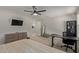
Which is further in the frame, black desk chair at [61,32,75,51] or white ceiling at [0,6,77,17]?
black desk chair at [61,32,75,51]

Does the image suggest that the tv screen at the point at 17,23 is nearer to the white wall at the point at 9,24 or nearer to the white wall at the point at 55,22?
the white wall at the point at 9,24

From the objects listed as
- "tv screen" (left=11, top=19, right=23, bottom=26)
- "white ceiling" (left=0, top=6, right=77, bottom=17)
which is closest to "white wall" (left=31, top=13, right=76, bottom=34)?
"white ceiling" (left=0, top=6, right=77, bottom=17)

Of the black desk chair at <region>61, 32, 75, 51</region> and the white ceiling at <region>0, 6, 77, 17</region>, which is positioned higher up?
the white ceiling at <region>0, 6, 77, 17</region>

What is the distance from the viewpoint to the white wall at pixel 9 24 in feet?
5.23

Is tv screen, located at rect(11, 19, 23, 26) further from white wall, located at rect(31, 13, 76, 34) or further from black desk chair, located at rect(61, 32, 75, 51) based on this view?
black desk chair, located at rect(61, 32, 75, 51)

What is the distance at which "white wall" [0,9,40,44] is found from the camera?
5.23ft

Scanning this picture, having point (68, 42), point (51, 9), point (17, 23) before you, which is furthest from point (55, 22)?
point (17, 23)

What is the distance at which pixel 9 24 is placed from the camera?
1.68 m

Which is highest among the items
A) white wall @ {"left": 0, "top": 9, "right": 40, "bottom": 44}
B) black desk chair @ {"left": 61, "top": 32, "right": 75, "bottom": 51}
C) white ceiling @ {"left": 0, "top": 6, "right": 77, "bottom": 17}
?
white ceiling @ {"left": 0, "top": 6, "right": 77, "bottom": 17}

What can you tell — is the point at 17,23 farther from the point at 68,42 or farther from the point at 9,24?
the point at 68,42

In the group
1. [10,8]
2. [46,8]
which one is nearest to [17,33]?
[10,8]

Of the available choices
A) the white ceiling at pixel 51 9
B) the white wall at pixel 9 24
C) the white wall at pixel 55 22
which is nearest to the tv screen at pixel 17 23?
→ the white wall at pixel 9 24

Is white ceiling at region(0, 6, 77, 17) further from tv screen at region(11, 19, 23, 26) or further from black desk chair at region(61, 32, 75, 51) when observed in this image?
black desk chair at region(61, 32, 75, 51)
